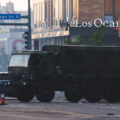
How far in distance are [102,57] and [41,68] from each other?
3.07m

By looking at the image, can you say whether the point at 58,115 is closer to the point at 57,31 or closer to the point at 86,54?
the point at 86,54

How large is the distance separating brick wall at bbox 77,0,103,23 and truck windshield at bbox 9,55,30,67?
80.6m

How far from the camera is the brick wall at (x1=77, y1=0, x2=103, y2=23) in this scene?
381ft

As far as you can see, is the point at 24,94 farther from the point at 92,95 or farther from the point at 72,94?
the point at 92,95

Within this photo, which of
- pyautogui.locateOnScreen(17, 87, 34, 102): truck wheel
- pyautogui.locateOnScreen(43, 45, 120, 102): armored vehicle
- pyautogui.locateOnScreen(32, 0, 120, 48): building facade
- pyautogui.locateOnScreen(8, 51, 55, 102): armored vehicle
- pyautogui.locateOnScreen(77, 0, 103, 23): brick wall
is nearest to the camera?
pyautogui.locateOnScreen(8, 51, 55, 102): armored vehicle

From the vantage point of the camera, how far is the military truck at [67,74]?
112 ft

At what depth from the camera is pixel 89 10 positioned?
116m

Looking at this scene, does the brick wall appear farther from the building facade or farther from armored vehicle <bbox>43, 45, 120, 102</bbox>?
armored vehicle <bbox>43, 45, 120, 102</bbox>

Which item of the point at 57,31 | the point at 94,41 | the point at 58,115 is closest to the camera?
the point at 58,115

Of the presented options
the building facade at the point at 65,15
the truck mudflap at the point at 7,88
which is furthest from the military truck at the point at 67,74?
the building facade at the point at 65,15

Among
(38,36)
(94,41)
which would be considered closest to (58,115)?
(94,41)

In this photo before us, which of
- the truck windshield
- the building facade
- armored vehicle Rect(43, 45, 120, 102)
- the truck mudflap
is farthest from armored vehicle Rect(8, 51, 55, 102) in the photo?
the building facade

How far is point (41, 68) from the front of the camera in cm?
3447

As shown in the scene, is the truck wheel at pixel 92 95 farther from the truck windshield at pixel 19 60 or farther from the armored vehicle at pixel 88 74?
the truck windshield at pixel 19 60
